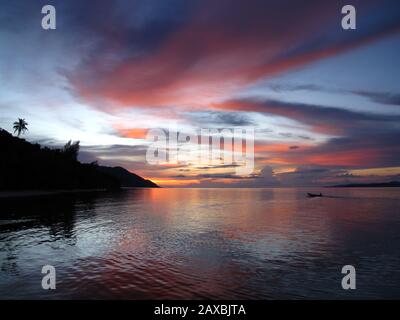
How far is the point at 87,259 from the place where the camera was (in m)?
28.6

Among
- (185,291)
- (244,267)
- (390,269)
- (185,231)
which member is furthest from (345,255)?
(185,231)

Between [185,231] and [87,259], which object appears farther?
[185,231]

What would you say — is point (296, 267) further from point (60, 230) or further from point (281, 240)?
point (60, 230)

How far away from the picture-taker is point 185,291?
20203 mm
